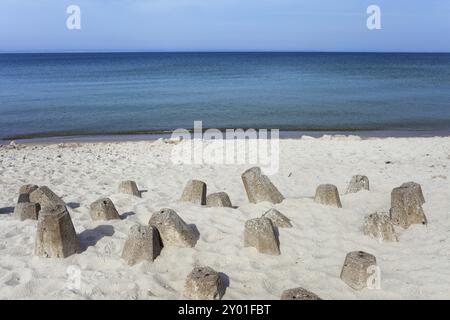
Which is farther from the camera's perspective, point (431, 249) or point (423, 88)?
point (423, 88)

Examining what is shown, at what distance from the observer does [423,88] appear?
31484mm

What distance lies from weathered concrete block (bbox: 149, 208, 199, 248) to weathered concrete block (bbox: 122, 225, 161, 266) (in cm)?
21

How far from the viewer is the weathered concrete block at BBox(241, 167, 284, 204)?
5.53 meters

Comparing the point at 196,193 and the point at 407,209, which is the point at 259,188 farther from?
the point at 407,209

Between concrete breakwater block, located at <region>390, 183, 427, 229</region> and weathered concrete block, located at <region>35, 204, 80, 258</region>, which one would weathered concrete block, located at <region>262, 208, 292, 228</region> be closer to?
concrete breakwater block, located at <region>390, 183, 427, 229</region>

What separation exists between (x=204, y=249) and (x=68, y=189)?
3960mm

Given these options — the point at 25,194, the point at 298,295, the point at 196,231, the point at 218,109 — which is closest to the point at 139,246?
the point at 196,231

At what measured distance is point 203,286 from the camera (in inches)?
137

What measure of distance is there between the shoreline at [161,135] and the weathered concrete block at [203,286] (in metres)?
11.7

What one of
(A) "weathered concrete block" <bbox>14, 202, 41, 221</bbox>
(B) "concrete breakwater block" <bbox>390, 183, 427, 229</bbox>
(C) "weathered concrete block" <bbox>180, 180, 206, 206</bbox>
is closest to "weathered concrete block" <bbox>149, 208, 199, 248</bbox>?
(C) "weathered concrete block" <bbox>180, 180, 206, 206</bbox>

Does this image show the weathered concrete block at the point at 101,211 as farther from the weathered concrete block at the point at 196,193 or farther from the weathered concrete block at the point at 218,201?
the weathered concrete block at the point at 218,201
